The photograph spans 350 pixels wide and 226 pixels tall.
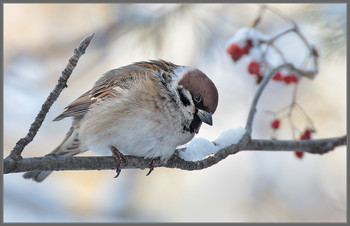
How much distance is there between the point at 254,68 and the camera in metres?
2.42

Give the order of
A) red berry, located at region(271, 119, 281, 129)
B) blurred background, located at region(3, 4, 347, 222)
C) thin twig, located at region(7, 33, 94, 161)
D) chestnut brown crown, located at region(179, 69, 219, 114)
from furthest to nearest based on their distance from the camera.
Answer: blurred background, located at region(3, 4, 347, 222) < red berry, located at region(271, 119, 281, 129) < chestnut brown crown, located at region(179, 69, 219, 114) < thin twig, located at region(7, 33, 94, 161)

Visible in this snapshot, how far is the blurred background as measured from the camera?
3.09 metres

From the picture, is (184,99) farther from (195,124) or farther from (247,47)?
(247,47)

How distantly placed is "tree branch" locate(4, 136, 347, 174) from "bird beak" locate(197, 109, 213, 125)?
0.17 m

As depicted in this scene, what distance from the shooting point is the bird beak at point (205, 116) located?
6.53ft

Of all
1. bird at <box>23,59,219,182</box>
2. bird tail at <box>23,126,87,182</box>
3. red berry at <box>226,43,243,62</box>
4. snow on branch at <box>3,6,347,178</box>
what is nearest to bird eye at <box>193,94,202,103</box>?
bird at <box>23,59,219,182</box>

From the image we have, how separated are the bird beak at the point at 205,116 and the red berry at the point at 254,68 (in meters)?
0.57

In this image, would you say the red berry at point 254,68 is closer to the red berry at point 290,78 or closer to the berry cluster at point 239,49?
the berry cluster at point 239,49

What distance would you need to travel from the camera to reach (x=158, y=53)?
303 centimetres

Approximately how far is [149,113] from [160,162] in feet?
0.89

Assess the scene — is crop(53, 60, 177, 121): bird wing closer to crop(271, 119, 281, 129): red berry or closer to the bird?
the bird

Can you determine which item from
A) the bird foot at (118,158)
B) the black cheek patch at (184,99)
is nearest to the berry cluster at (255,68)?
the black cheek patch at (184,99)

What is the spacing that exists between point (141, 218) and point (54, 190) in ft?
2.90

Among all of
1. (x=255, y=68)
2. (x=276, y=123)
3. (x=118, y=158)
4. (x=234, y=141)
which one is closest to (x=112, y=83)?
(x=118, y=158)
